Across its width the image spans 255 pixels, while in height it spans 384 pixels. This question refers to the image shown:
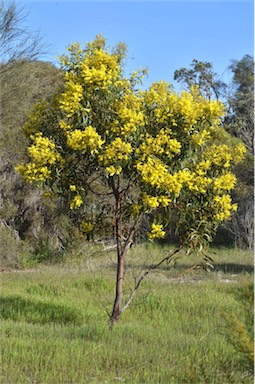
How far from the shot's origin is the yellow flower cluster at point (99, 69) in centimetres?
694

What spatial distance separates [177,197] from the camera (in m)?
7.45

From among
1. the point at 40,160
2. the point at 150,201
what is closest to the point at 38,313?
the point at 40,160

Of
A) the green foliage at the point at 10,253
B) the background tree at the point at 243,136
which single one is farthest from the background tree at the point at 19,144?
the background tree at the point at 243,136

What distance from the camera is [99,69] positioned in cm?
722

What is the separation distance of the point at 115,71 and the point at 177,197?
1.62 metres

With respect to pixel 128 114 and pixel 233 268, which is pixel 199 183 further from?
pixel 233 268

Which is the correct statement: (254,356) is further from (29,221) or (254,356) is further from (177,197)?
(29,221)

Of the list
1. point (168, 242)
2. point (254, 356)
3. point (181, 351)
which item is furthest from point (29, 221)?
point (254, 356)

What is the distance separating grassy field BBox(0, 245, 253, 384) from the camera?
15.4 feet

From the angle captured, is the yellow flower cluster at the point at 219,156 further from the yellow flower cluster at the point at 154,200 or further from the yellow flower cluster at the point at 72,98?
the yellow flower cluster at the point at 72,98

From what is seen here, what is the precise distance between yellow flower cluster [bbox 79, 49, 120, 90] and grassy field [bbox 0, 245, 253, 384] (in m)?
2.45

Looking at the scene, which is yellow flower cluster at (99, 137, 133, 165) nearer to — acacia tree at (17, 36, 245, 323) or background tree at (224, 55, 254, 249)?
acacia tree at (17, 36, 245, 323)

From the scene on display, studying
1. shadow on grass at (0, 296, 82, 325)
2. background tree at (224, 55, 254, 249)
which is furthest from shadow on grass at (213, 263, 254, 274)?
shadow on grass at (0, 296, 82, 325)

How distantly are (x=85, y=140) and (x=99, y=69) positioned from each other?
101 cm
